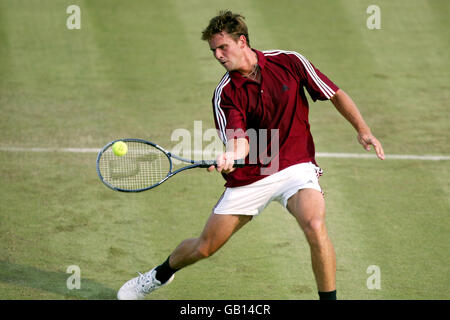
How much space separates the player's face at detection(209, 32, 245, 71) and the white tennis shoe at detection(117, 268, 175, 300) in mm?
1775

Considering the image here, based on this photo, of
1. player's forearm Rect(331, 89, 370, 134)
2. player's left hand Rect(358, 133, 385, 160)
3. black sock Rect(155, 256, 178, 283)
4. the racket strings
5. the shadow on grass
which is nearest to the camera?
player's left hand Rect(358, 133, 385, 160)

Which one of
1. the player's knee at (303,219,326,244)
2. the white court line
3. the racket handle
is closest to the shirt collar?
the racket handle

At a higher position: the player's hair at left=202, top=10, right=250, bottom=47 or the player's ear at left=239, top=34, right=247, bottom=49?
the player's hair at left=202, top=10, right=250, bottom=47

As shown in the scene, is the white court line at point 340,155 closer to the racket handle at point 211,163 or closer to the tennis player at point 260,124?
the tennis player at point 260,124

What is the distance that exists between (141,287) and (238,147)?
146cm

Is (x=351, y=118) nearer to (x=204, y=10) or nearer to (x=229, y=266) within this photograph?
(x=229, y=266)

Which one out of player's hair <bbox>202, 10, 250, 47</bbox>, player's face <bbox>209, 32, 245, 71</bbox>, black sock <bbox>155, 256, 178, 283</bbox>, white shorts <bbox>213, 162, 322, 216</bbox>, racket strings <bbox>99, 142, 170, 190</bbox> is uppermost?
player's hair <bbox>202, 10, 250, 47</bbox>

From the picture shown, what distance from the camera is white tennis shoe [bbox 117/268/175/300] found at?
19.9 ft

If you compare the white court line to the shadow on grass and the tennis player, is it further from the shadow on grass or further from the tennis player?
the tennis player

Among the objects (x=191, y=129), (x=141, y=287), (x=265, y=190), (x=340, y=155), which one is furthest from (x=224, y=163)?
(x=191, y=129)

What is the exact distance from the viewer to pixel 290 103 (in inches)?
227
